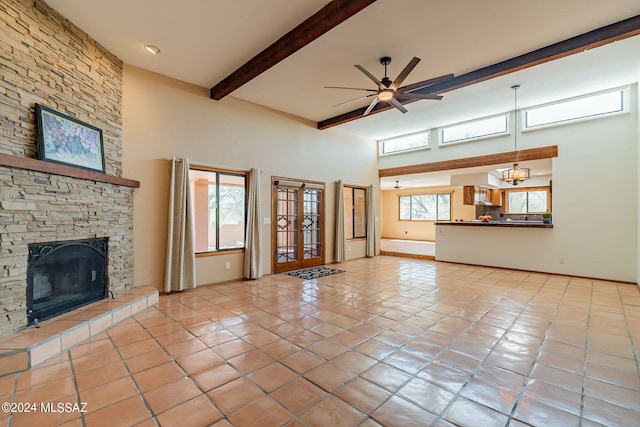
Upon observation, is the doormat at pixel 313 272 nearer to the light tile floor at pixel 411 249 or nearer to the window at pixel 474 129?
the light tile floor at pixel 411 249

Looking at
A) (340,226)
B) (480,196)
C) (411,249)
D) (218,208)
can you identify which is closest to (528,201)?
(480,196)

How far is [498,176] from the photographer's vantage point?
342 inches

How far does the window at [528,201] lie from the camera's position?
32.8 ft

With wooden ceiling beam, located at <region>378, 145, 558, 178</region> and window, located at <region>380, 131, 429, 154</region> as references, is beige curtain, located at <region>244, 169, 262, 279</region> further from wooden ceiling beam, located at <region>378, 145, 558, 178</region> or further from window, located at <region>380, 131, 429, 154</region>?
window, located at <region>380, 131, 429, 154</region>

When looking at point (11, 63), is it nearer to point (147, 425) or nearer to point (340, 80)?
point (147, 425)

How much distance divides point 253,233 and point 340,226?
2.57 m

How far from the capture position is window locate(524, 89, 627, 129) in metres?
5.17

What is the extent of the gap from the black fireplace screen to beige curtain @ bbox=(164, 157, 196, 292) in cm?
88

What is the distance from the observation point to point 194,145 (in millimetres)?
4855

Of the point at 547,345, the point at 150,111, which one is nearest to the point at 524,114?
the point at 547,345

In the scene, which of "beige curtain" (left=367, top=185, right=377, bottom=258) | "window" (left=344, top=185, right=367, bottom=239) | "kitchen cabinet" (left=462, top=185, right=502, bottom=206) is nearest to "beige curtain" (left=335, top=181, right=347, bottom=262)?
"window" (left=344, top=185, right=367, bottom=239)

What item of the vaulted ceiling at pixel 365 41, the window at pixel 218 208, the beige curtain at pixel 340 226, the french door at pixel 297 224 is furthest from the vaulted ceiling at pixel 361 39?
the beige curtain at pixel 340 226

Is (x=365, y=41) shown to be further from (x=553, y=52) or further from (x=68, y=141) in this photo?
(x=68, y=141)

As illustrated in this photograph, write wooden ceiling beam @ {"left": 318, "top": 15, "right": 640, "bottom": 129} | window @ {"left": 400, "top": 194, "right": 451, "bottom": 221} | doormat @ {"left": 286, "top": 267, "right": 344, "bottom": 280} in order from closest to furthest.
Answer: wooden ceiling beam @ {"left": 318, "top": 15, "right": 640, "bottom": 129}, doormat @ {"left": 286, "top": 267, "right": 344, "bottom": 280}, window @ {"left": 400, "top": 194, "right": 451, "bottom": 221}
